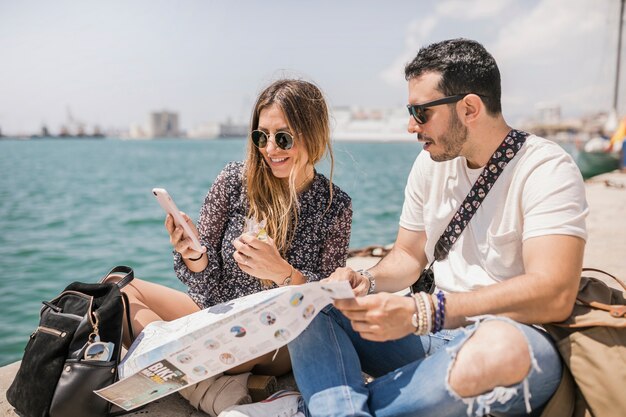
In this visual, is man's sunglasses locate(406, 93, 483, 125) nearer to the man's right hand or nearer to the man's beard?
the man's beard

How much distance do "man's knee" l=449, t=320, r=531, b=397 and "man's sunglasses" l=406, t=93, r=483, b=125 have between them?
94 centimetres

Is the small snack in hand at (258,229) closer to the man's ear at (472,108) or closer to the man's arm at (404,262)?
the man's arm at (404,262)

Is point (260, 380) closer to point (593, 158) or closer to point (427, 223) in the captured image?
point (427, 223)

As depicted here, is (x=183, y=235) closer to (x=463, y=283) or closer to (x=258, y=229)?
(x=258, y=229)

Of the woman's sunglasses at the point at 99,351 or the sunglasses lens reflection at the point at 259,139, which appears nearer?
the woman's sunglasses at the point at 99,351

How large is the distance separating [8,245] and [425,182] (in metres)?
10.6

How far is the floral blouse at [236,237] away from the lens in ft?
8.79

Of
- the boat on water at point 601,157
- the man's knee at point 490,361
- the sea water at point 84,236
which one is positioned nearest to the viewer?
the man's knee at point 490,361

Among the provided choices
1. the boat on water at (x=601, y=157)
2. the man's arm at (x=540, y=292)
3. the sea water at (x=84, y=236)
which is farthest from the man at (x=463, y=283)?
the boat on water at (x=601, y=157)

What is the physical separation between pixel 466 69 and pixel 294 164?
3.36ft

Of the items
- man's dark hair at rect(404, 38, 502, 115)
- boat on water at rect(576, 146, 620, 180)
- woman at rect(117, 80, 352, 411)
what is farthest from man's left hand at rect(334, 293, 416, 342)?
boat on water at rect(576, 146, 620, 180)

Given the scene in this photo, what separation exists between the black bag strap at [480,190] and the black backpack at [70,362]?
1.46 meters

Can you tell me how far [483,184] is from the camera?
2150 millimetres

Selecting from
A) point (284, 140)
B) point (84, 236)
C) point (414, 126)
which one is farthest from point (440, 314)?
point (84, 236)
